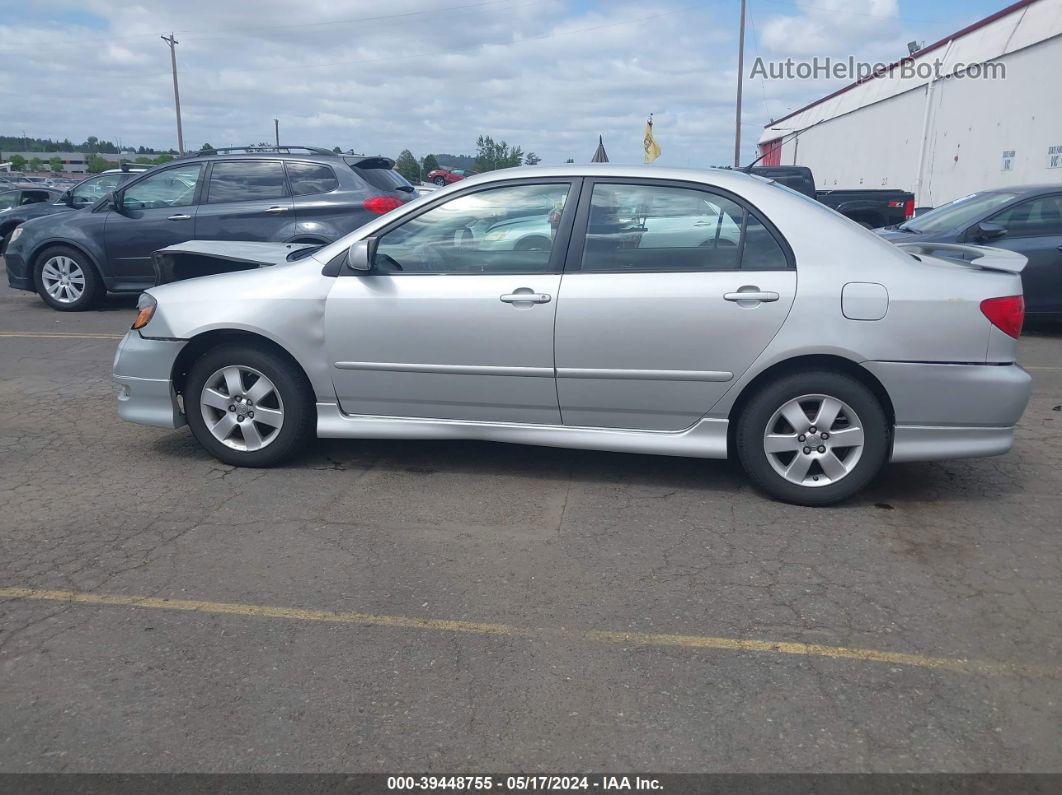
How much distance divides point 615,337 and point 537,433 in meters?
0.68

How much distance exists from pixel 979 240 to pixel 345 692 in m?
8.59

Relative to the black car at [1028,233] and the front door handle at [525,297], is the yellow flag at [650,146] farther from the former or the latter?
the front door handle at [525,297]

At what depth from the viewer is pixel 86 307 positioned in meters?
11.1

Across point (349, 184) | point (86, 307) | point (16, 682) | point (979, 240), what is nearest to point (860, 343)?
point (16, 682)

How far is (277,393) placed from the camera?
511 cm

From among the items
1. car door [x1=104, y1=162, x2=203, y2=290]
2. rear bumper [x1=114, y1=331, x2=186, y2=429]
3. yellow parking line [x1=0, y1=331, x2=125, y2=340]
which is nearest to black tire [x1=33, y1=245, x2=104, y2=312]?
car door [x1=104, y1=162, x2=203, y2=290]

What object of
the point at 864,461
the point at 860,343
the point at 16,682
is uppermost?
the point at 860,343

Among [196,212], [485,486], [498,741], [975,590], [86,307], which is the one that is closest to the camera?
[498,741]

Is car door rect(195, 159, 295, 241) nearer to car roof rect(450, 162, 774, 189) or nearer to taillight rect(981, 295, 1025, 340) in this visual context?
car roof rect(450, 162, 774, 189)

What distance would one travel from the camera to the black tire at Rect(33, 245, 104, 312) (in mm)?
10875

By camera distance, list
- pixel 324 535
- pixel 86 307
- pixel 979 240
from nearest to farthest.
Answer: pixel 324 535 < pixel 979 240 < pixel 86 307

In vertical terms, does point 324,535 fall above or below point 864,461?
below

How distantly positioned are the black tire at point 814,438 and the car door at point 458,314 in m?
1.00

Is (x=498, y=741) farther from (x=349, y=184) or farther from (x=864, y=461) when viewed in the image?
(x=349, y=184)
